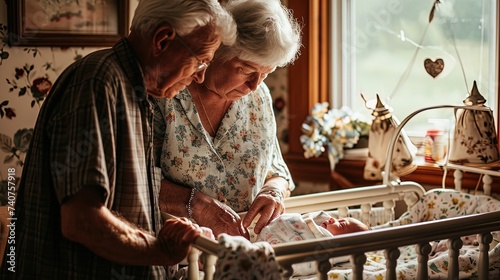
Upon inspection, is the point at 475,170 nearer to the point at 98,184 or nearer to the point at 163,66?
the point at 163,66

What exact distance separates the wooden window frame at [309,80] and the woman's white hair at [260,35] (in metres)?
1.08

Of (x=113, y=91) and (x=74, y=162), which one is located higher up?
(x=113, y=91)

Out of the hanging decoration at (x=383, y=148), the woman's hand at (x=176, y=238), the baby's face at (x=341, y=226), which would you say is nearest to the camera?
the woman's hand at (x=176, y=238)

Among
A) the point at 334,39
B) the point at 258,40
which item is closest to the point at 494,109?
the point at 334,39

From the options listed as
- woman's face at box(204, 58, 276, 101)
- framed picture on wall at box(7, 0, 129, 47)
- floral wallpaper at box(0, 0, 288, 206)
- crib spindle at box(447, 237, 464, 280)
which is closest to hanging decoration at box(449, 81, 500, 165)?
crib spindle at box(447, 237, 464, 280)

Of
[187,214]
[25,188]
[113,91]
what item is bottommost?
[187,214]

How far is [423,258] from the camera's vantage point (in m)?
1.88

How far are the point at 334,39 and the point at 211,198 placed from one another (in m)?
1.45

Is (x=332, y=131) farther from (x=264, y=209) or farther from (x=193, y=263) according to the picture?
(x=193, y=263)

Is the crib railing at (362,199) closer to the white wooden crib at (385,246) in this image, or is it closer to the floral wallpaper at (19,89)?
the white wooden crib at (385,246)

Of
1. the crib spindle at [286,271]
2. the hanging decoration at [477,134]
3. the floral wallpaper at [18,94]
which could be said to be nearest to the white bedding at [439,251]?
the hanging decoration at [477,134]

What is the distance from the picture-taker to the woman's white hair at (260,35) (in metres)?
2.11

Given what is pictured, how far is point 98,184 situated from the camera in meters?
1.40

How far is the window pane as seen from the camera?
2814 millimetres
